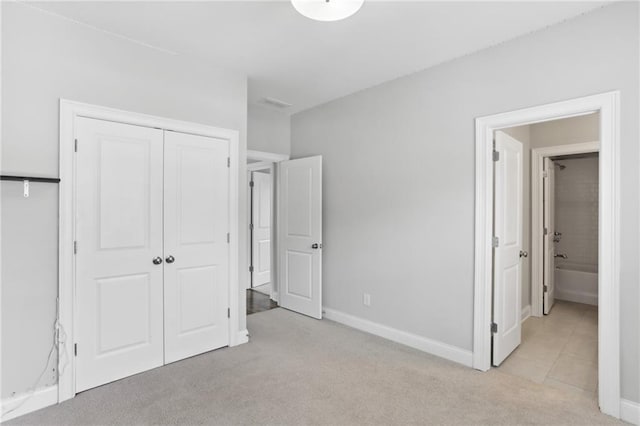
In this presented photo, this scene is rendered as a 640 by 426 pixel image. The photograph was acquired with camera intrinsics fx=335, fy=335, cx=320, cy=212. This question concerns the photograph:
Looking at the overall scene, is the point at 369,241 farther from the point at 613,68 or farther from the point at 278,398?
the point at 613,68

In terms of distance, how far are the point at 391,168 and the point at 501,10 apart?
1.60 metres

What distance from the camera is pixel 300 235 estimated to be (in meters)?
4.38

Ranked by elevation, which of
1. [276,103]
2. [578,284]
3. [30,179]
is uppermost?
[276,103]

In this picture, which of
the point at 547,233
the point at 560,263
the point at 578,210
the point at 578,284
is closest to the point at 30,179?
the point at 547,233

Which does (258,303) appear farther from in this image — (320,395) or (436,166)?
(436,166)

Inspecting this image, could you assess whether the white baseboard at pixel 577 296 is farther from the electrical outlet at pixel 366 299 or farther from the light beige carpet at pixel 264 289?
the light beige carpet at pixel 264 289

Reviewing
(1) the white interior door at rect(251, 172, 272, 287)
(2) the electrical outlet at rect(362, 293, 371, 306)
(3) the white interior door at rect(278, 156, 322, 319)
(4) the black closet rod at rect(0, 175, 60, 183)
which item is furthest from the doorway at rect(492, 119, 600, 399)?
(1) the white interior door at rect(251, 172, 272, 287)

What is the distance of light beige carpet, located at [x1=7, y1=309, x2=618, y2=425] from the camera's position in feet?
7.02

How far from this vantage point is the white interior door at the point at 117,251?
2461 millimetres

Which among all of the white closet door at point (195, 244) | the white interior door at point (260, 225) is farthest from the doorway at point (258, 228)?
the white closet door at point (195, 244)

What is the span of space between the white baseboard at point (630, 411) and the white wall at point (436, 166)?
39 millimetres

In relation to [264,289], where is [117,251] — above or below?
above

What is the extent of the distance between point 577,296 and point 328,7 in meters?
5.41

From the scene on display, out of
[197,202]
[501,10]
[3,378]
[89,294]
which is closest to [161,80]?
[197,202]
